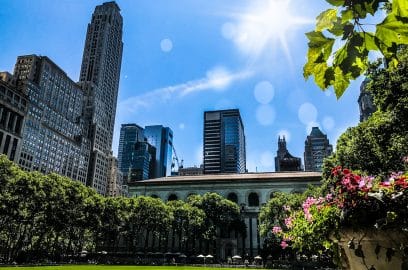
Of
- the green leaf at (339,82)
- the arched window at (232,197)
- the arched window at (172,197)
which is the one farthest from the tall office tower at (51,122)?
the green leaf at (339,82)

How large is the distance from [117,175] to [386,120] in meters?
182

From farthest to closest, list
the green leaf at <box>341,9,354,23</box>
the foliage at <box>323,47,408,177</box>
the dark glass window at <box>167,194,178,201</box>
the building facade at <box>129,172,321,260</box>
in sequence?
the dark glass window at <box>167,194,178,201</box>
the building facade at <box>129,172,321,260</box>
the foliage at <box>323,47,408,177</box>
the green leaf at <box>341,9,354,23</box>

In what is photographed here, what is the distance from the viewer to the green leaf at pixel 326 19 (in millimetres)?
1904

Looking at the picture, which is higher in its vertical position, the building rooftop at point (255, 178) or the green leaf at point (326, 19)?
the building rooftop at point (255, 178)

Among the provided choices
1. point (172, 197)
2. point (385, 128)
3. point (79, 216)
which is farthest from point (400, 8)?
point (172, 197)

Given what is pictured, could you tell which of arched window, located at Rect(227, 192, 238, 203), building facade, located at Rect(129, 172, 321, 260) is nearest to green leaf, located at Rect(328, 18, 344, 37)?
building facade, located at Rect(129, 172, 321, 260)

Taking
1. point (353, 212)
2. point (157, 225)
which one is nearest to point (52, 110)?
point (157, 225)

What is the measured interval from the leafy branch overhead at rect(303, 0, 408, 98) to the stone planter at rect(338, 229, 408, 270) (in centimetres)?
219

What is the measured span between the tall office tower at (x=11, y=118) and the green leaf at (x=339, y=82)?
116 m

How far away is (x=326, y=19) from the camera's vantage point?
6.29ft

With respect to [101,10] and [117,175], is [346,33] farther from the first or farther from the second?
[101,10]

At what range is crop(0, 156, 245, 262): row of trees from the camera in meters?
42.3

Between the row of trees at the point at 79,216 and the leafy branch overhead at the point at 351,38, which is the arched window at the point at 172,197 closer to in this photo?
the row of trees at the point at 79,216

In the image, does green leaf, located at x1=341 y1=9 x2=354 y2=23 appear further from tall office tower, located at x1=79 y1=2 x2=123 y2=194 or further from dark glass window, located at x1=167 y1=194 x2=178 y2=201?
tall office tower, located at x1=79 y1=2 x2=123 y2=194
